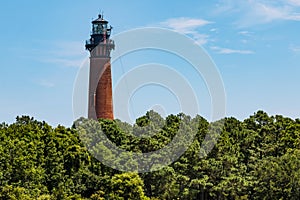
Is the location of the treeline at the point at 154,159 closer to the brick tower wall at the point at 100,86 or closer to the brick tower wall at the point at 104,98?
the brick tower wall at the point at 104,98

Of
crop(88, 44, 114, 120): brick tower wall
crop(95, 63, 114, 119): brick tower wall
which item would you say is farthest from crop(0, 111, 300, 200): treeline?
crop(88, 44, 114, 120): brick tower wall

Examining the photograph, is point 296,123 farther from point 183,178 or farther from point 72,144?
point 72,144

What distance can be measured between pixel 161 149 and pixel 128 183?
6051mm

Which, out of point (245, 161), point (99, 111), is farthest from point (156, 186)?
point (99, 111)

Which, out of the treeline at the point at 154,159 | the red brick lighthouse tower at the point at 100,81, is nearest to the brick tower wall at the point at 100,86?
the red brick lighthouse tower at the point at 100,81

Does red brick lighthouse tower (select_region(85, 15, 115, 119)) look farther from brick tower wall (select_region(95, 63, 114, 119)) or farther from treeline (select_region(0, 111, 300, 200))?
treeline (select_region(0, 111, 300, 200))

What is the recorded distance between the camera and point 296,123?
1759 inches

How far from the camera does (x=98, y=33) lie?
50.2m

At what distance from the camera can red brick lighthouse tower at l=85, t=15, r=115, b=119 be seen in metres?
48.6

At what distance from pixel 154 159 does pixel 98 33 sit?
14038 millimetres

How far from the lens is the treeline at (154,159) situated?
1416 inches

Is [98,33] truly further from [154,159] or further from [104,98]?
[154,159]

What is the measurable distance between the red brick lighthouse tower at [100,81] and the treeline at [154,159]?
114 inches

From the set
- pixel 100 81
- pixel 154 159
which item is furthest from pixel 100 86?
pixel 154 159
